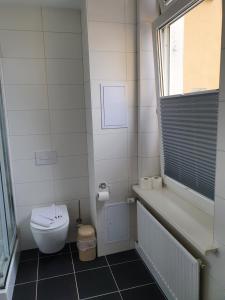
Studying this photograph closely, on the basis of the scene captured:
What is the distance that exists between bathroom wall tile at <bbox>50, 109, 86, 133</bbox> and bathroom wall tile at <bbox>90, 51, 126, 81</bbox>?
0.53 meters

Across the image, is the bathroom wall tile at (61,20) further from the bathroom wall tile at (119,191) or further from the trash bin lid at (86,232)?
the trash bin lid at (86,232)

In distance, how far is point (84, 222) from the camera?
108 inches

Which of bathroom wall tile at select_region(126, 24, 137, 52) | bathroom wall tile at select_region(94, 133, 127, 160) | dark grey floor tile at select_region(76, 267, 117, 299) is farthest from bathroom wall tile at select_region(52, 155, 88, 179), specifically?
bathroom wall tile at select_region(126, 24, 137, 52)

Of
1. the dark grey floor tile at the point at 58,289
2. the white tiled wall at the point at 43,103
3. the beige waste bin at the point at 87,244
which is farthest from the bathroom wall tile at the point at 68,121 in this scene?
the dark grey floor tile at the point at 58,289

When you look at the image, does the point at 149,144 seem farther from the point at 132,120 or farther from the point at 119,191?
the point at 119,191

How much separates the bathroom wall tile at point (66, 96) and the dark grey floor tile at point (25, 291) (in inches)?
66.7

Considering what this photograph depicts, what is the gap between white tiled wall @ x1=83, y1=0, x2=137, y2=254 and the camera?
2082 millimetres

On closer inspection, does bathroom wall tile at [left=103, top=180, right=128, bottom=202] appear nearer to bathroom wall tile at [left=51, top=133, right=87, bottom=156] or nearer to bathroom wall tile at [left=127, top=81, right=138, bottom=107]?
bathroom wall tile at [left=51, top=133, right=87, bottom=156]

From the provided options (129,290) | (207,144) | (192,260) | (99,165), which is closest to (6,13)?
(99,165)

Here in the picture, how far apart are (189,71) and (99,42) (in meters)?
0.84

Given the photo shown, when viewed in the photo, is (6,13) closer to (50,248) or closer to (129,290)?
(50,248)

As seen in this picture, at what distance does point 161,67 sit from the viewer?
6.91ft

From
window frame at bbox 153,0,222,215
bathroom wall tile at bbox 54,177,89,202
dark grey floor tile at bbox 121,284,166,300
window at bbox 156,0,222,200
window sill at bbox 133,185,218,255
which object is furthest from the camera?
bathroom wall tile at bbox 54,177,89,202

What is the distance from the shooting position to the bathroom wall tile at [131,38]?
2162mm
